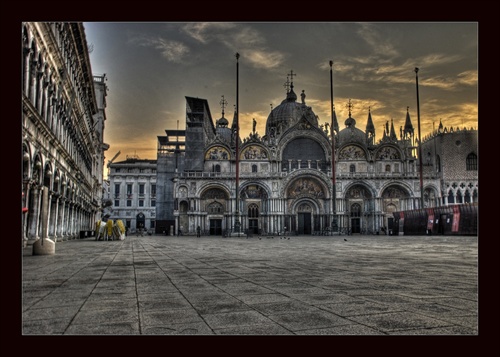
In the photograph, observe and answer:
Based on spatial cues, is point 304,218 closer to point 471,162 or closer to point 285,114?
point 285,114

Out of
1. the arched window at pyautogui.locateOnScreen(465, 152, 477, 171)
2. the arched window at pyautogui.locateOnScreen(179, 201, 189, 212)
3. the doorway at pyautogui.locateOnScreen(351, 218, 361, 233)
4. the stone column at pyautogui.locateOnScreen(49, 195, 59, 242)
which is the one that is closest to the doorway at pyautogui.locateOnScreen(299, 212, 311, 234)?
the doorway at pyautogui.locateOnScreen(351, 218, 361, 233)

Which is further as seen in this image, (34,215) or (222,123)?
(222,123)

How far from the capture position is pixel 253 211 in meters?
56.0

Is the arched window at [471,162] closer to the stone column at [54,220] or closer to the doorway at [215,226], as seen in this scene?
the doorway at [215,226]

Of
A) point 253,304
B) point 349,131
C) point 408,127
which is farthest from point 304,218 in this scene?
point 253,304

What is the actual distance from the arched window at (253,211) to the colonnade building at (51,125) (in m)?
22.0

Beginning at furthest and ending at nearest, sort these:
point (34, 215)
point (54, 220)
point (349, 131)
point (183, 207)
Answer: point (349, 131)
point (183, 207)
point (54, 220)
point (34, 215)

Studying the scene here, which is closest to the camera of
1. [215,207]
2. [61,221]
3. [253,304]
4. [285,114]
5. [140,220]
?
[253,304]

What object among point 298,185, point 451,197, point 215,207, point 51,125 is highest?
point 51,125

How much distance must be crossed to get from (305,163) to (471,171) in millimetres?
23019

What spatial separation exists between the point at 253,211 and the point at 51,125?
116 feet

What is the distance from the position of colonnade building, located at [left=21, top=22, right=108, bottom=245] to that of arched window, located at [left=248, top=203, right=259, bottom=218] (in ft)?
72.3

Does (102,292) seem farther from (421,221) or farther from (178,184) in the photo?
(178,184)
